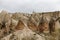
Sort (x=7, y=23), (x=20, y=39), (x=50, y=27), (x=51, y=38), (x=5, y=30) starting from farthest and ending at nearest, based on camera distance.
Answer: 1. (x=50, y=27)
2. (x=7, y=23)
3. (x=5, y=30)
4. (x=51, y=38)
5. (x=20, y=39)

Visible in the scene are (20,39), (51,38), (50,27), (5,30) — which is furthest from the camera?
(50,27)

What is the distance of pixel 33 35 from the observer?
25078 millimetres

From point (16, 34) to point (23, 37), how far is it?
1012 mm

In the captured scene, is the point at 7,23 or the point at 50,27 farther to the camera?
the point at 50,27

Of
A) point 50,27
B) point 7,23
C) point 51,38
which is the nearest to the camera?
point 51,38

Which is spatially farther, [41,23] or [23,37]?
[41,23]

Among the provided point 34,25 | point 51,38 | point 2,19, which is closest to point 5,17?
point 2,19

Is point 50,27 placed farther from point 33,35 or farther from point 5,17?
point 33,35

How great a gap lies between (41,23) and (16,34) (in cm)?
1448

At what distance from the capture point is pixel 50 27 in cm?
3794

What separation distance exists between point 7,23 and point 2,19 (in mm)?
2040

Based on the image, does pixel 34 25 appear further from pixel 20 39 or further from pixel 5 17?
pixel 20 39

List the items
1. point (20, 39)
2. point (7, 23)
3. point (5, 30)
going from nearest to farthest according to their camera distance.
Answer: point (20, 39), point (5, 30), point (7, 23)

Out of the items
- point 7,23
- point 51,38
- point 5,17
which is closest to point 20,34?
point 51,38
